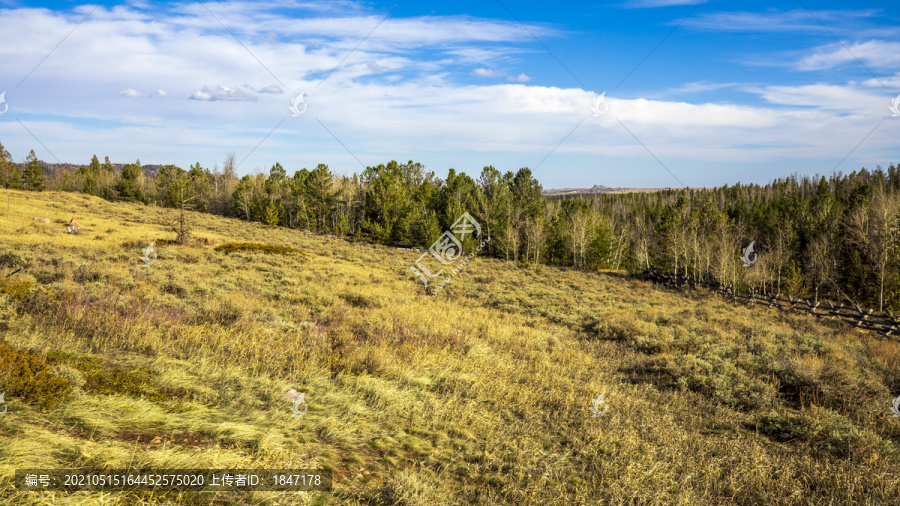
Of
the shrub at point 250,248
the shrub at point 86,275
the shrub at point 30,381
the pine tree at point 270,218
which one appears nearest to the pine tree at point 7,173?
the pine tree at point 270,218

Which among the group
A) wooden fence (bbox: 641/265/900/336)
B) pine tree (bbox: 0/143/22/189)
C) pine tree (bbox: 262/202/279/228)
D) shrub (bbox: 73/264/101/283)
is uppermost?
pine tree (bbox: 0/143/22/189)

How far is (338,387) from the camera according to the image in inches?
278

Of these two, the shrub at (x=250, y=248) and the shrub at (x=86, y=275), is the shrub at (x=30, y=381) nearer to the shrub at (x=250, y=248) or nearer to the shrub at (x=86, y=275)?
the shrub at (x=86, y=275)

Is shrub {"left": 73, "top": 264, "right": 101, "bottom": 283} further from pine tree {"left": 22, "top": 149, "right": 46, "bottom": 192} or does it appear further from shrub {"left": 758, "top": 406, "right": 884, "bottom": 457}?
pine tree {"left": 22, "top": 149, "right": 46, "bottom": 192}

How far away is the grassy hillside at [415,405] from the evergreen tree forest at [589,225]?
3522 cm

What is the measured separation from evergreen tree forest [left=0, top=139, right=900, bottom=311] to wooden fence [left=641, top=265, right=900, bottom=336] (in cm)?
185

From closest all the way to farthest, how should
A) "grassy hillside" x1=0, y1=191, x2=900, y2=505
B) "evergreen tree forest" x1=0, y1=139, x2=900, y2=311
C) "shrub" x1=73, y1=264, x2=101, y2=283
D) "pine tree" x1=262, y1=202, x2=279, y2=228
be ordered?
"grassy hillside" x1=0, y1=191, x2=900, y2=505, "shrub" x1=73, y1=264, x2=101, y2=283, "evergreen tree forest" x1=0, y1=139, x2=900, y2=311, "pine tree" x1=262, y1=202, x2=279, y2=228

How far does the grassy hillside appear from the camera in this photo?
4.56 metres

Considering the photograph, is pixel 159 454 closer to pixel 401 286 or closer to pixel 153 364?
pixel 153 364

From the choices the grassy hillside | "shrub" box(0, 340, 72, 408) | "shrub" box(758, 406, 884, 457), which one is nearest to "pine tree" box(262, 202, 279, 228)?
the grassy hillside

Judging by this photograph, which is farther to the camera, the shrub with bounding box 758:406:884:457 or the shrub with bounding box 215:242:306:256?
the shrub with bounding box 215:242:306:256

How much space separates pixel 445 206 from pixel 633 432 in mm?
55479

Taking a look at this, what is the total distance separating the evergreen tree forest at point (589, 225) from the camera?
42.3 metres

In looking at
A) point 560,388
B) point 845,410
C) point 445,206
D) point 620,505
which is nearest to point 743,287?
point 445,206
